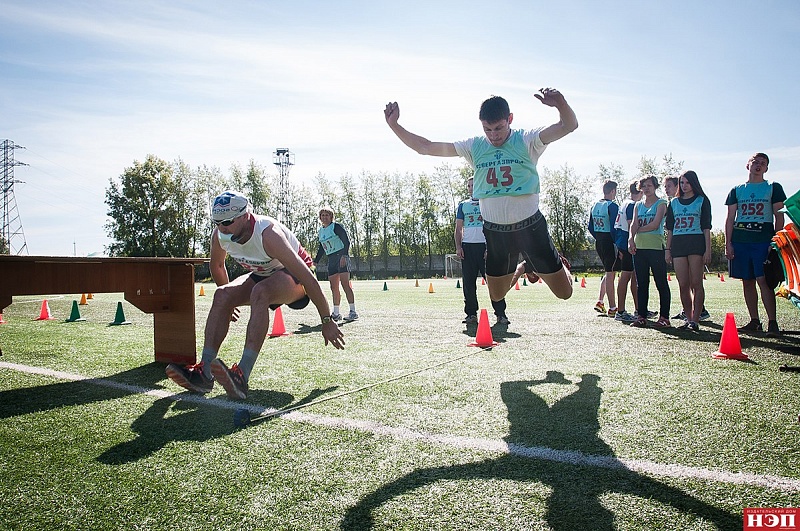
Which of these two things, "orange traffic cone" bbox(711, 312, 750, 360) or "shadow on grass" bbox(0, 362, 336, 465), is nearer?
"shadow on grass" bbox(0, 362, 336, 465)

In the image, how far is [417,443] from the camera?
10.5 feet

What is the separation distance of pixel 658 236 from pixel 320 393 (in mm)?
6506

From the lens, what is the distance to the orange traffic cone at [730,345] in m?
5.61

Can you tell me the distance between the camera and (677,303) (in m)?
13.3

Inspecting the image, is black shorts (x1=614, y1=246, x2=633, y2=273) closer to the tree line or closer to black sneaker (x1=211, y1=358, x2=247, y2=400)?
black sneaker (x1=211, y1=358, x2=247, y2=400)

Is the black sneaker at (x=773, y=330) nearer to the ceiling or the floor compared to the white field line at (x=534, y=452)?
nearer to the ceiling

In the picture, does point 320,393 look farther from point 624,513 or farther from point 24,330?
point 24,330

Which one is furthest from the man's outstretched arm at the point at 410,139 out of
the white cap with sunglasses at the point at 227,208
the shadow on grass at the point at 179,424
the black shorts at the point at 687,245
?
the black shorts at the point at 687,245

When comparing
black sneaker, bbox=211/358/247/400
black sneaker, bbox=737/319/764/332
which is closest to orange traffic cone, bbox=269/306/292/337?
black sneaker, bbox=211/358/247/400

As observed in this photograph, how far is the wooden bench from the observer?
4.76 m

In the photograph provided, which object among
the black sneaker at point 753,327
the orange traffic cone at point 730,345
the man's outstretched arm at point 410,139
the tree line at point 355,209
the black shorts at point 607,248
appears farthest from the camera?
the tree line at point 355,209

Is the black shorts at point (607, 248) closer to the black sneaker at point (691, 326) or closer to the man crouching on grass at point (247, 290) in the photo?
the black sneaker at point (691, 326)

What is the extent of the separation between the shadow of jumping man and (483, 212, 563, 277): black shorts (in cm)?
196

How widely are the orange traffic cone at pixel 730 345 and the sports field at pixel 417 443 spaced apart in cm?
20
